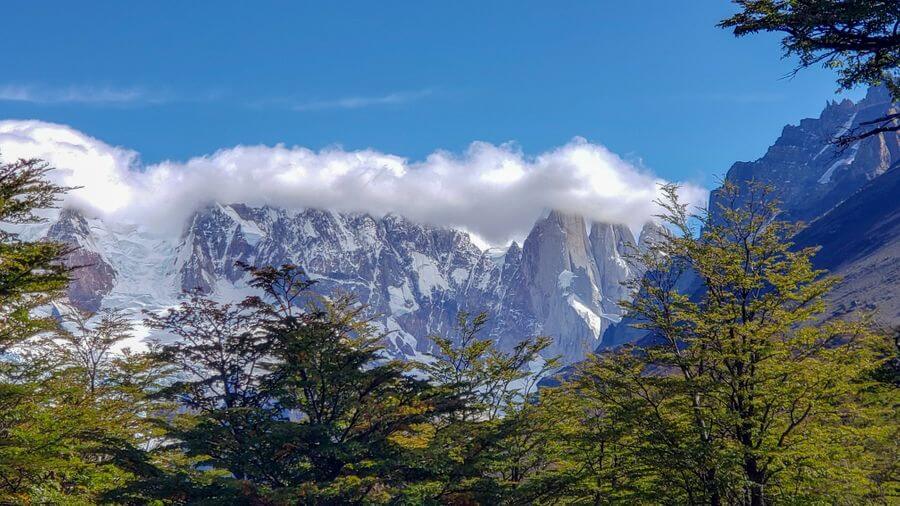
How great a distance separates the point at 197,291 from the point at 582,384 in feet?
53.8

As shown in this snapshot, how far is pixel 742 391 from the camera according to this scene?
16.5 m

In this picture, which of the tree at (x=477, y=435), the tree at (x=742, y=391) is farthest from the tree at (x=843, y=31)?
the tree at (x=477, y=435)

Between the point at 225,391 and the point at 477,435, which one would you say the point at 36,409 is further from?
the point at 477,435

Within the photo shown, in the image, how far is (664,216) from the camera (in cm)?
2036

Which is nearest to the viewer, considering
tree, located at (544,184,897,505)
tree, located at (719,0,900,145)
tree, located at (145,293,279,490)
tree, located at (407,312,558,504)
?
tree, located at (719,0,900,145)

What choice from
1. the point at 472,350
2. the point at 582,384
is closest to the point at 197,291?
the point at 472,350

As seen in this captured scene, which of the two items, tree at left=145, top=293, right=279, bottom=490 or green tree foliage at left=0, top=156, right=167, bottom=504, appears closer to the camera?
green tree foliage at left=0, top=156, right=167, bottom=504

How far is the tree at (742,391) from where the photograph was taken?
15.7 m

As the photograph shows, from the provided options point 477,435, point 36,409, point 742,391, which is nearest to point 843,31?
point 742,391

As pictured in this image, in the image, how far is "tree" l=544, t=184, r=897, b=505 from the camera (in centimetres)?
1573

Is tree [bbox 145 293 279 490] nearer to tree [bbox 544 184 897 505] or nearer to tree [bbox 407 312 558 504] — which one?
tree [bbox 407 312 558 504]

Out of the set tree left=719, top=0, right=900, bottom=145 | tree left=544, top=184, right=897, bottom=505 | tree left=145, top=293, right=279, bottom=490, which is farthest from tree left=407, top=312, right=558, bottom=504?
tree left=719, top=0, right=900, bottom=145

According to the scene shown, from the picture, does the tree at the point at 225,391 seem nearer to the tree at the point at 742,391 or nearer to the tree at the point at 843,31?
the tree at the point at 742,391

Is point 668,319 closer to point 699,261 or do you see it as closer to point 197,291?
point 699,261
